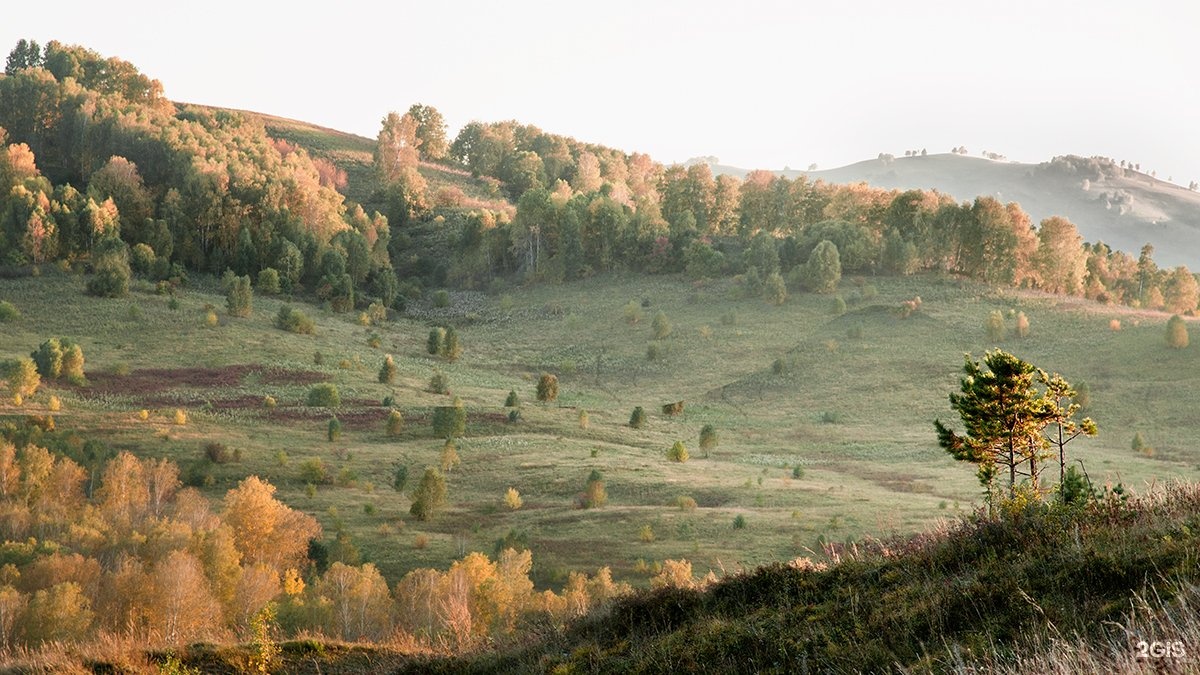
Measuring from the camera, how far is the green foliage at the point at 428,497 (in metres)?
44.4

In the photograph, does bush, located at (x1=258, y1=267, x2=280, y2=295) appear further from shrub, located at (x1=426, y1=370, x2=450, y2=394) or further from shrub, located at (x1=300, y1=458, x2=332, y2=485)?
shrub, located at (x1=300, y1=458, x2=332, y2=485)

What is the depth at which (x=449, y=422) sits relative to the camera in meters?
61.2

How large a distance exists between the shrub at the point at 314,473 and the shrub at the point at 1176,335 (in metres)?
71.1

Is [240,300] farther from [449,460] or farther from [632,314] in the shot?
[449,460]

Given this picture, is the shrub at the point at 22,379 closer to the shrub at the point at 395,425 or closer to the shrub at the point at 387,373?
the shrub at the point at 395,425

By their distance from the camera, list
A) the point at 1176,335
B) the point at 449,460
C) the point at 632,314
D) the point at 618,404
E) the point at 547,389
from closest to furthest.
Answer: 1. the point at 449,460
2. the point at 547,389
3. the point at 618,404
4. the point at 1176,335
5. the point at 632,314

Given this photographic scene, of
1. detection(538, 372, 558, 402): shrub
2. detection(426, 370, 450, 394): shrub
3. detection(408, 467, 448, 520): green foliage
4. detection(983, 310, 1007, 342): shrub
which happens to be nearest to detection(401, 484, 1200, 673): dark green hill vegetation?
detection(408, 467, 448, 520): green foliage

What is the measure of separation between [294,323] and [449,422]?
34.2m

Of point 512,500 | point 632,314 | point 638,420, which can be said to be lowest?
point 512,500

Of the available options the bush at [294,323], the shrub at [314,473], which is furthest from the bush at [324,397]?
the bush at [294,323]

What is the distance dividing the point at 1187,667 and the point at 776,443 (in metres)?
60.1

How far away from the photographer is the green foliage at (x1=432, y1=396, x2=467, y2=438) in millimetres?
61062

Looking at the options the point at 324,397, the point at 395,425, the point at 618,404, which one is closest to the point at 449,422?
the point at 395,425

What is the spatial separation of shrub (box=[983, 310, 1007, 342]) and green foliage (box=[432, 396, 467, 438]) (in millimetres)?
52399
